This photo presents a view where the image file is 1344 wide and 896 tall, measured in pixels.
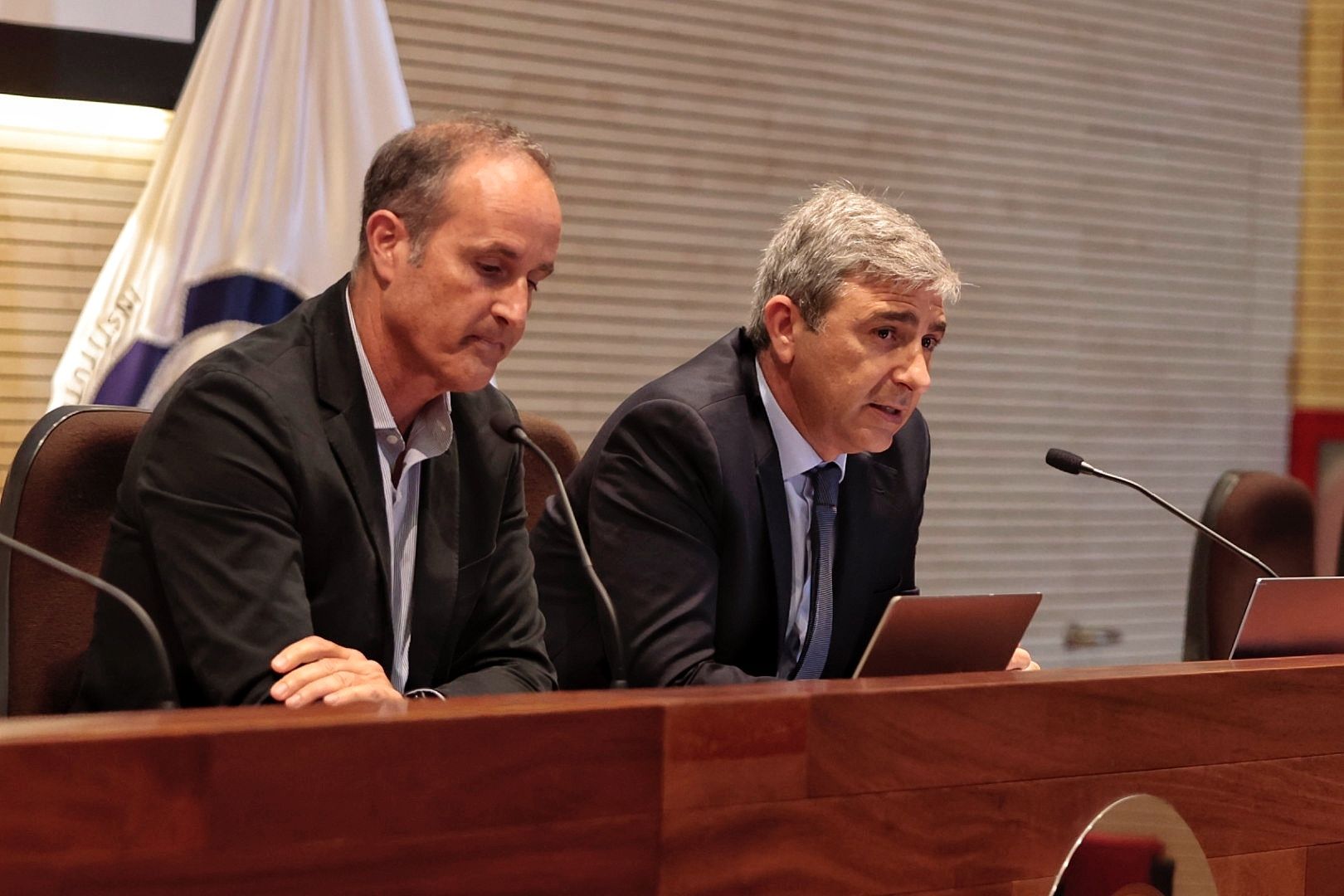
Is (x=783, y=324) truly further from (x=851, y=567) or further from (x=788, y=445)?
(x=851, y=567)

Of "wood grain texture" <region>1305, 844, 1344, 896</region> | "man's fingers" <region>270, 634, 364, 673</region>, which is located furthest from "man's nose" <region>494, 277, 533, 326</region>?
"wood grain texture" <region>1305, 844, 1344, 896</region>

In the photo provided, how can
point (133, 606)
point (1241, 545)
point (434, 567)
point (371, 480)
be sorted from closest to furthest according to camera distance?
point (133, 606) < point (371, 480) < point (434, 567) < point (1241, 545)

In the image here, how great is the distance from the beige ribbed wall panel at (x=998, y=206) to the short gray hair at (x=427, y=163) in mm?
1604

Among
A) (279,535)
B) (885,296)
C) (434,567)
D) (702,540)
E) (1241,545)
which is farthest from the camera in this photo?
(1241,545)

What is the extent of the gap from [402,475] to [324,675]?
41 centimetres

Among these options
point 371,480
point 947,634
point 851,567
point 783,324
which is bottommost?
point 851,567

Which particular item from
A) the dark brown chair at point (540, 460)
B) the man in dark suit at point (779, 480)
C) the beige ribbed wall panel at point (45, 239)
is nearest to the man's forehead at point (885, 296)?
the man in dark suit at point (779, 480)

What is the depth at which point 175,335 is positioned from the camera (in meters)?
2.72

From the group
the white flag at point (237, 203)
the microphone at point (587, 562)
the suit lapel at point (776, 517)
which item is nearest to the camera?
the microphone at point (587, 562)

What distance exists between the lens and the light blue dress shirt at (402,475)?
190cm

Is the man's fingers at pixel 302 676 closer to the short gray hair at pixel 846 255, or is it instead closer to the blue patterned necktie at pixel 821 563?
the blue patterned necktie at pixel 821 563

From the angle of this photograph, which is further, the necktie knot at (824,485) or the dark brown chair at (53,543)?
the necktie knot at (824,485)

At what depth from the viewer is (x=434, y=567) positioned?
193 centimetres

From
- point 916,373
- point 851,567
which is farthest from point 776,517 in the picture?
point 916,373
